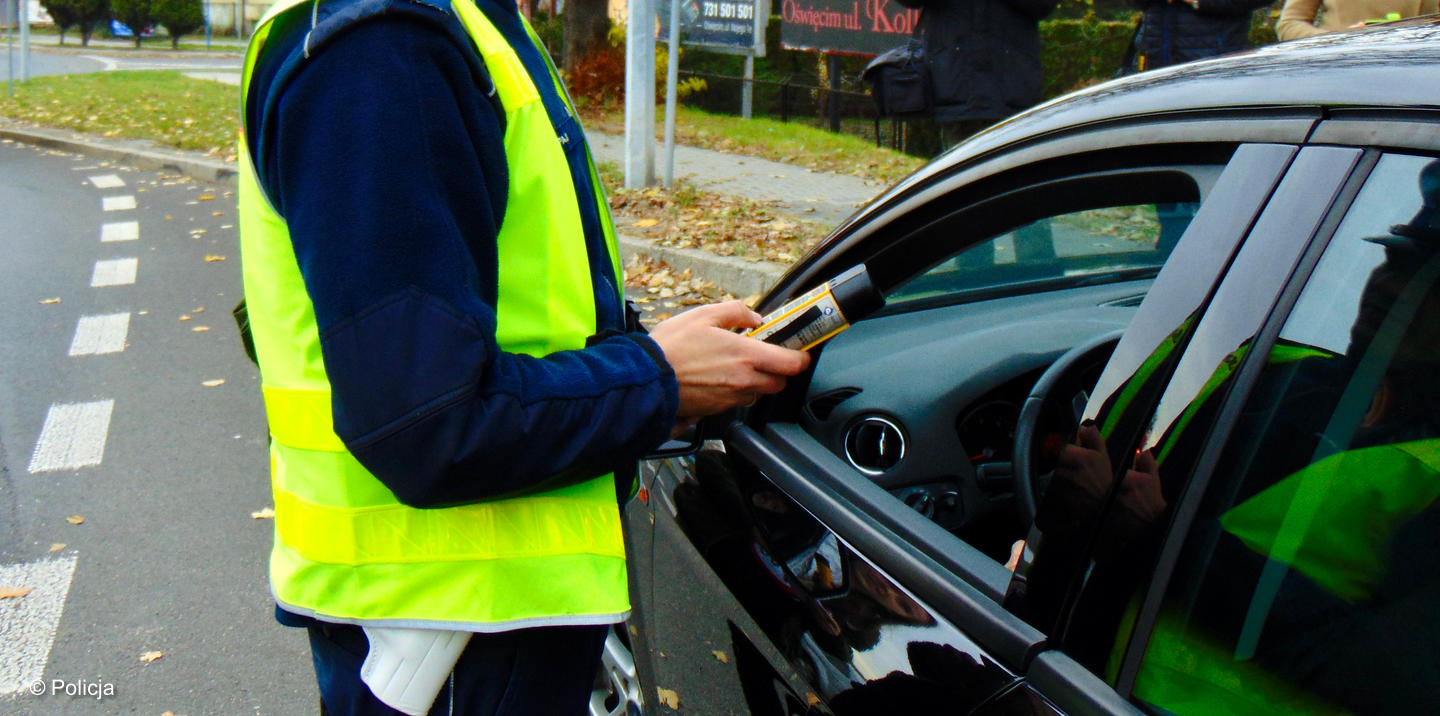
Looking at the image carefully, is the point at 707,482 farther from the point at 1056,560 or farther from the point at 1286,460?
the point at 1286,460

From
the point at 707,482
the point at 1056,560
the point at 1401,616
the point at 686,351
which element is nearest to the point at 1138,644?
the point at 1056,560

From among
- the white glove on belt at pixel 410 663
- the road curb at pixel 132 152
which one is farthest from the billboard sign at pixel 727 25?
the white glove on belt at pixel 410 663

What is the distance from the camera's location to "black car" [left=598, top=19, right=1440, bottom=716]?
3.53 feet

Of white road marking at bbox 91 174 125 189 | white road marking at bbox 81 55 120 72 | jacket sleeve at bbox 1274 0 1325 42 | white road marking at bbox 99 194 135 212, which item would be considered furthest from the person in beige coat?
white road marking at bbox 81 55 120 72

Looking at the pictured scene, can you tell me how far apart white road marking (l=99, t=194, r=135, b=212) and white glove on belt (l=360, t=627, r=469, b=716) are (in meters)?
9.39

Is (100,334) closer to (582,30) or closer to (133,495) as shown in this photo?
(133,495)

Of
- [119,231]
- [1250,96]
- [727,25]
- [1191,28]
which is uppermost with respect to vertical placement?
[727,25]

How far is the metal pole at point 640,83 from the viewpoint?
27.1 ft

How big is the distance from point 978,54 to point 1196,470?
15.4 ft

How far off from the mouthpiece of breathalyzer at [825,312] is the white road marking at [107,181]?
10.7 meters

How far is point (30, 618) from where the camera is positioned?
136 inches

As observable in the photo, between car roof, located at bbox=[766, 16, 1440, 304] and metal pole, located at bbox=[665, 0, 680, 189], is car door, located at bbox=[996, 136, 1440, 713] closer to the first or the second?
car roof, located at bbox=[766, 16, 1440, 304]

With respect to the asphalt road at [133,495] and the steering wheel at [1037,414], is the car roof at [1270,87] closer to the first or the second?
the steering wheel at [1037,414]

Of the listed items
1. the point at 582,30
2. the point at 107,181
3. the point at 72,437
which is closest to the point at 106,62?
the point at 582,30
